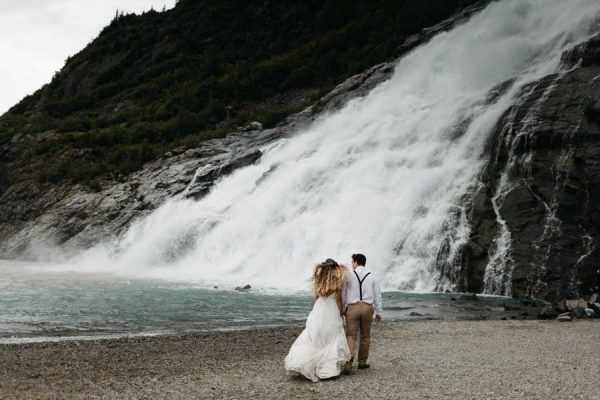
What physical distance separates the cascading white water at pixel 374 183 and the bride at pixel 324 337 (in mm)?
15451

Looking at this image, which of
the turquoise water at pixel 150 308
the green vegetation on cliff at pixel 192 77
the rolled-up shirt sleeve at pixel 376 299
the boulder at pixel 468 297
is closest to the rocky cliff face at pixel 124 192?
the green vegetation on cliff at pixel 192 77

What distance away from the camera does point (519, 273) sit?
2223 centimetres

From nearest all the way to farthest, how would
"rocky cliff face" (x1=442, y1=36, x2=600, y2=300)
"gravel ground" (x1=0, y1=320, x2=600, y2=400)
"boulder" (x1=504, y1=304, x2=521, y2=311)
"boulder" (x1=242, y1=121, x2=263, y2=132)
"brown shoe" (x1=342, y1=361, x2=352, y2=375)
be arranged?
"gravel ground" (x1=0, y1=320, x2=600, y2=400) < "brown shoe" (x1=342, y1=361, x2=352, y2=375) < "boulder" (x1=504, y1=304, x2=521, y2=311) < "rocky cliff face" (x1=442, y1=36, x2=600, y2=300) < "boulder" (x1=242, y1=121, x2=263, y2=132)

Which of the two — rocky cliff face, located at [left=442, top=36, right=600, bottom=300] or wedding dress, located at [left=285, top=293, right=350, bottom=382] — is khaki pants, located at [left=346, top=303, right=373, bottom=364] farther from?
rocky cliff face, located at [left=442, top=36, right=600, bottom=300]

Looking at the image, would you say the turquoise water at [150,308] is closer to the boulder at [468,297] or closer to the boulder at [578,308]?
the boulder at [468,297]

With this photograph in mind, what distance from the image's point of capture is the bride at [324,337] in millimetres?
8930

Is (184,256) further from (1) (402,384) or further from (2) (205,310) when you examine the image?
(1) (402,384)

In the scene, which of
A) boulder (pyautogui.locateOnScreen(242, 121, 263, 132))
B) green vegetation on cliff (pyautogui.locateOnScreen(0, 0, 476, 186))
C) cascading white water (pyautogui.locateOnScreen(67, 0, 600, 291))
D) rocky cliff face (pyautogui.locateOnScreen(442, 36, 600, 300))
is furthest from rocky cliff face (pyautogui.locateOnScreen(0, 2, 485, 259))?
rocky cliff face (pyautogui.locateOnScreen(442, 36, 600, 300))

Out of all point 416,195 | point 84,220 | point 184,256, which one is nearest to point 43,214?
point 84,220

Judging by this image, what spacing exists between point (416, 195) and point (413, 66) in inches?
954

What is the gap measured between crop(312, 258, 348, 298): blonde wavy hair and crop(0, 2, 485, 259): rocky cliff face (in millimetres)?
31066

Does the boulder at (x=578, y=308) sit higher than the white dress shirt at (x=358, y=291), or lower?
lower

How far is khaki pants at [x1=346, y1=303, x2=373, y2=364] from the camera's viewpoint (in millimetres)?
9516

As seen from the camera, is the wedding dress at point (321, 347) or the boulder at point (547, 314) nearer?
the wedding dress at point (321, 347)
